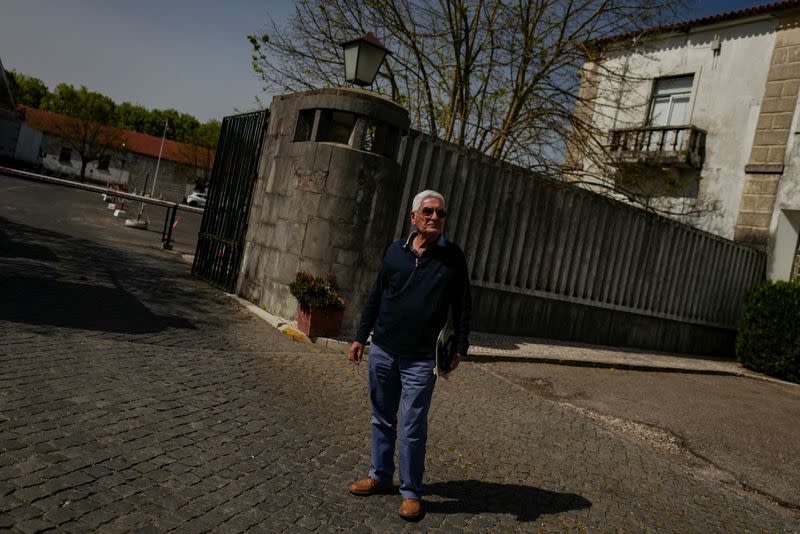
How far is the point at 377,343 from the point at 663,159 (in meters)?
15.5

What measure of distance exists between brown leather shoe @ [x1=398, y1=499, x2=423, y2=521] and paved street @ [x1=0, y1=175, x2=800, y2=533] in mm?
43

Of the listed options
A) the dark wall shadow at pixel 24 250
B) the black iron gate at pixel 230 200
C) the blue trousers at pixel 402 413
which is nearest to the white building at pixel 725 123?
the black iron gate at pixel 230 200

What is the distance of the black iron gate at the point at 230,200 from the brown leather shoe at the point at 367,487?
6.57 meters

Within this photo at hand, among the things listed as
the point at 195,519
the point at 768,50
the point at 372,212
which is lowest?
the point at 195,519

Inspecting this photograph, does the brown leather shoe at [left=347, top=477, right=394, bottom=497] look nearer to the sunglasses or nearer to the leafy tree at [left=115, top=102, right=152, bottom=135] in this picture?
the sunglasses

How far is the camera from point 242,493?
3213 mm

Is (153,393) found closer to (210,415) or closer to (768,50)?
(210,415)

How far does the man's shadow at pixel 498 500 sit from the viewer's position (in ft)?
11.5

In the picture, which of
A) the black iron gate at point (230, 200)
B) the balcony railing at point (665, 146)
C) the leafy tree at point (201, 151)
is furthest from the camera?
the leafy tree at point (201, 151)

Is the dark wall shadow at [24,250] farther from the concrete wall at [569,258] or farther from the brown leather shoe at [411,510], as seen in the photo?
the brown leather shoe at [411,510]

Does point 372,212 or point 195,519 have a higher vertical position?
point 372,212

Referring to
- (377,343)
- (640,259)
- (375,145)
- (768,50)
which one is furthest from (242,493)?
(768,50)

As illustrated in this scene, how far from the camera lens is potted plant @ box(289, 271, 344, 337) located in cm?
731

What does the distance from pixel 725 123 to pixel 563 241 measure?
29.2 ft
